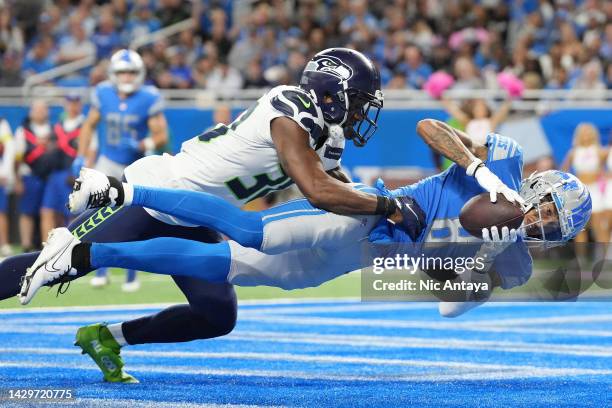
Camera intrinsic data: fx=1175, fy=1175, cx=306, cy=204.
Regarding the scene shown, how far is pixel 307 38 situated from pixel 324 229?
33.3ft

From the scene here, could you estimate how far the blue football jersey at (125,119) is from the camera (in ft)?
30.3

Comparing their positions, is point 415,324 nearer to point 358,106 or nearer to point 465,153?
point 465,153

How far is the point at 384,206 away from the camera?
5020 millimetres

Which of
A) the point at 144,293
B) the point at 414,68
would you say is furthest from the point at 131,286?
the point at 414,68

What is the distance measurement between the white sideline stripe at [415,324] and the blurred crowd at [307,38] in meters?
5.42

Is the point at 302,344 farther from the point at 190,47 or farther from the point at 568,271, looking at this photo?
the point at 190,47

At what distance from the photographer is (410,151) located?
12414 millimetres

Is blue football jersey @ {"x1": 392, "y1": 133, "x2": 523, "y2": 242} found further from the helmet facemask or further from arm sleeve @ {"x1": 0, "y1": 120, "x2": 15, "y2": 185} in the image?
arm sleeve @ {"x1": 0, "y1": 120, "x2": 15, "y2": 185}

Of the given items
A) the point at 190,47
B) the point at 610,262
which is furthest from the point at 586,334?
the point at 190,47

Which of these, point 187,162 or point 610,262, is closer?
point 187,162

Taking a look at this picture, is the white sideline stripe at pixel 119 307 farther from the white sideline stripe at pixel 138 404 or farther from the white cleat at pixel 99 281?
the white sideline stripe at pixel 138 404

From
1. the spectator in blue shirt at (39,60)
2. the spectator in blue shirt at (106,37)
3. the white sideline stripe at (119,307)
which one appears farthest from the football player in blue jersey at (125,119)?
the spectator in blue shirt at (39,60)

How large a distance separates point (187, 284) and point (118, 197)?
0.64 meters

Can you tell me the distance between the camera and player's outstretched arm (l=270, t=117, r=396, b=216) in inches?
194
